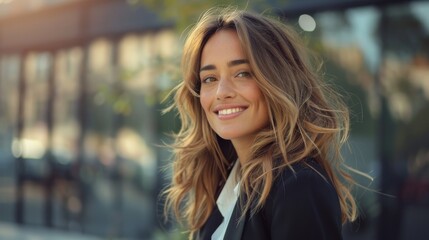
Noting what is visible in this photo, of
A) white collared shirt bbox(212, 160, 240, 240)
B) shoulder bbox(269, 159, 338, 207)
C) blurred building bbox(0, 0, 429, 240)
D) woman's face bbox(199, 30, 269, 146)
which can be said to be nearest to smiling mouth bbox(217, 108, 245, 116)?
woman's face bbox(199, 30, 269, 146)

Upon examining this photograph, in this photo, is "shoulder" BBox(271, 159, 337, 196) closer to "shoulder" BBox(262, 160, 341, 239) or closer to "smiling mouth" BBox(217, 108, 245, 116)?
"shoulder" BBox(262, 160, 341, 239)

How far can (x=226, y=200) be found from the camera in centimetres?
238

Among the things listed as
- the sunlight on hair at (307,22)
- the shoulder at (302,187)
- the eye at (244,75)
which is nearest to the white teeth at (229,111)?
the eye at (244,75)

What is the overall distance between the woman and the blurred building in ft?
9.17

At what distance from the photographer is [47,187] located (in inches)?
450

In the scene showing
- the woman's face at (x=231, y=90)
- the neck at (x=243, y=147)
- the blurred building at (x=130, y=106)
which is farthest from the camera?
the blurred building at (x=130, y=106)

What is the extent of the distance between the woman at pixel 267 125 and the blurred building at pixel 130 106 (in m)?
2.79

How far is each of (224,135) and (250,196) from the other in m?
0.35

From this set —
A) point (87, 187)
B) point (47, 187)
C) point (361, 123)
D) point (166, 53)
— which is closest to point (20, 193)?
point (47, 187)

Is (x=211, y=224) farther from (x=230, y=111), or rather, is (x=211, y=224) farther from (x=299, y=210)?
(x=299, y=210)

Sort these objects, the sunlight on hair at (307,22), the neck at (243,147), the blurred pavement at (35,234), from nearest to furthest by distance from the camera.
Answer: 1. the neck at (243,147)
2. the sunlight on hair at (307,22)
3. the blurred pavement at (35,234)

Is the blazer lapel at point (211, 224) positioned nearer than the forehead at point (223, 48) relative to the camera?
No

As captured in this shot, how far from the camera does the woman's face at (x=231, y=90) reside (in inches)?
82.6

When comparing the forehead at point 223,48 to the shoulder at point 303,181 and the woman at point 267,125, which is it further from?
the shoulder at point 303,181
